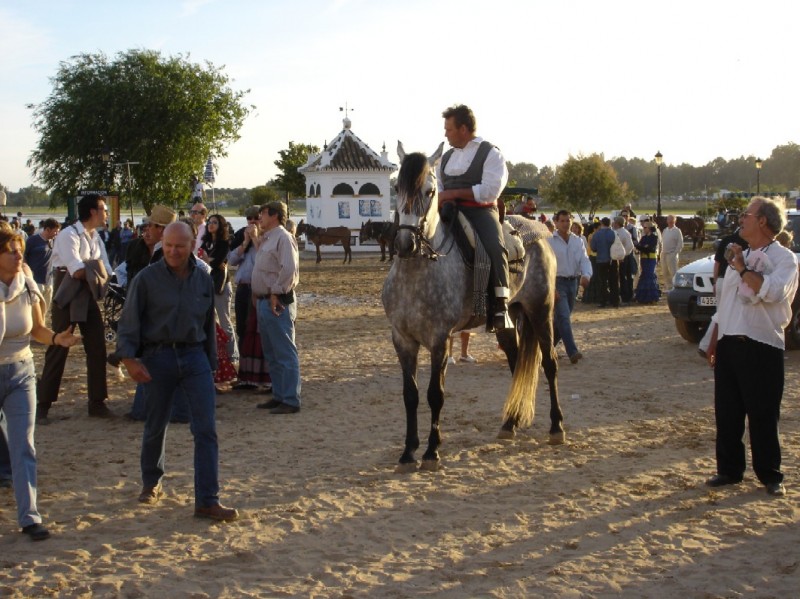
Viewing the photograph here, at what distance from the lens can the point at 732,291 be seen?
6410 millimetres

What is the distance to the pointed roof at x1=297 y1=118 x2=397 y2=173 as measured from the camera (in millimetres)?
42281

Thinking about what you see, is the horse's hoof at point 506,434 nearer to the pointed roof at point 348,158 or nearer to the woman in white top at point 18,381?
the woman in white top at point 18,381

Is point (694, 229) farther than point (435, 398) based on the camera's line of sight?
Yes

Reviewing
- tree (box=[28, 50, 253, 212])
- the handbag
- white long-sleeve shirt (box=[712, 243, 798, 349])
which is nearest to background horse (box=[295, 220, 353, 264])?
tree (box=[28, 50, 253, 212])

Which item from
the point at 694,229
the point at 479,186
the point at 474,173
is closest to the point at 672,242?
the point at 474,173

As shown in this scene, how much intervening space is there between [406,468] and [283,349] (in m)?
2.77

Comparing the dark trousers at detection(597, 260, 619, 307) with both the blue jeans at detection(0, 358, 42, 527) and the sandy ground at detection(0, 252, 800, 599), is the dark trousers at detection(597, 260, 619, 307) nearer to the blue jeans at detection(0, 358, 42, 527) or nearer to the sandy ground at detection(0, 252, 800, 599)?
the sandy ground at detection(0, 252, 800, 599)

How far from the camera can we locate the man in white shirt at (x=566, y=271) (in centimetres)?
1191

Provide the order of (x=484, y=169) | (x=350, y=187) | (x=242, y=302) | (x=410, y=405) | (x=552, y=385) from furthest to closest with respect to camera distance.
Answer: (x=350, y=187), (x=242, y=302), (x=552, y=385), (x=484, y=169), (x=410, y=405)

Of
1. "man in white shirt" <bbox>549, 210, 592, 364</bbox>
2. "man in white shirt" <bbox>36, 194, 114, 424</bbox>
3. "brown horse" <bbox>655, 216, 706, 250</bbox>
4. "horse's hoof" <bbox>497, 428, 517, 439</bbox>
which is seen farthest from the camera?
"brown horse" <bbox>655, 216, 706, 250</bbox>

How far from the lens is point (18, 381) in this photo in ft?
18.3

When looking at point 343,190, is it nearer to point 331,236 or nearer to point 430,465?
point 331,236

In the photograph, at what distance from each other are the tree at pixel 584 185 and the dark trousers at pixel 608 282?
170ft

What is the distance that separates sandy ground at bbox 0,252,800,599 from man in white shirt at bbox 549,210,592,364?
1.72 m
